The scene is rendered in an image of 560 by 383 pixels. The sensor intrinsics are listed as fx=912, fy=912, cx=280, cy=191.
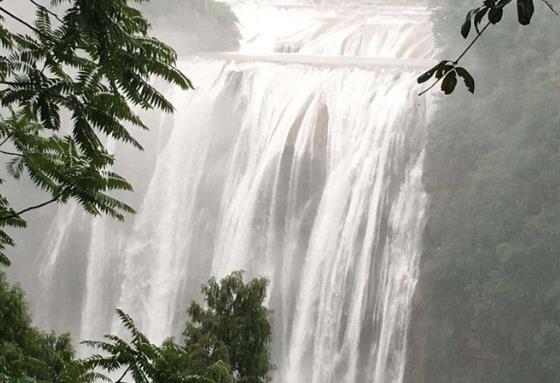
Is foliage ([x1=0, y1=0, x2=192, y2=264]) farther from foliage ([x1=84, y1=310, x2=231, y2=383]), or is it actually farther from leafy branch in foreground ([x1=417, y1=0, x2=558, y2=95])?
leafy branch in foreground ([x1=417, y1=0, x2=558, y2=95])

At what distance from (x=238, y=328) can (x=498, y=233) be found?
1384cm

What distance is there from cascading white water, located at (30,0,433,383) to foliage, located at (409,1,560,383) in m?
0.91

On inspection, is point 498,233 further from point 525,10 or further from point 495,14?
point 525,10

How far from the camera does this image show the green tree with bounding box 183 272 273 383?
1340cm

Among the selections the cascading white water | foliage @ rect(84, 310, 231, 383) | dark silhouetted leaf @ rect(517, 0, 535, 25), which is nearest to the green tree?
foliage @ rect(84, 310, 231, 383)

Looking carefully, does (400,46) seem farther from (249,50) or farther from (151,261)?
(151,261)

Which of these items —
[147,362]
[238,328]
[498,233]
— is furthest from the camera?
[498,233]

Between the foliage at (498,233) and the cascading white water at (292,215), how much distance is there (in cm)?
91

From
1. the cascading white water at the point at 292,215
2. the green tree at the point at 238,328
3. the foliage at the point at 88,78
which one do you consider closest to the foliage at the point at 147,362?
the foliage at the point at 88,78

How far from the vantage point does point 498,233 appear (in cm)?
2542

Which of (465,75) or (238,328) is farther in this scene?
(238,328)

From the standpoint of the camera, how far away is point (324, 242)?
28188mm

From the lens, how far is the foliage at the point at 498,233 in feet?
80.9

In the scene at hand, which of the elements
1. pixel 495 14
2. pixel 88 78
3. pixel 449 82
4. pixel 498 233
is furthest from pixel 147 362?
pixel 498 233
